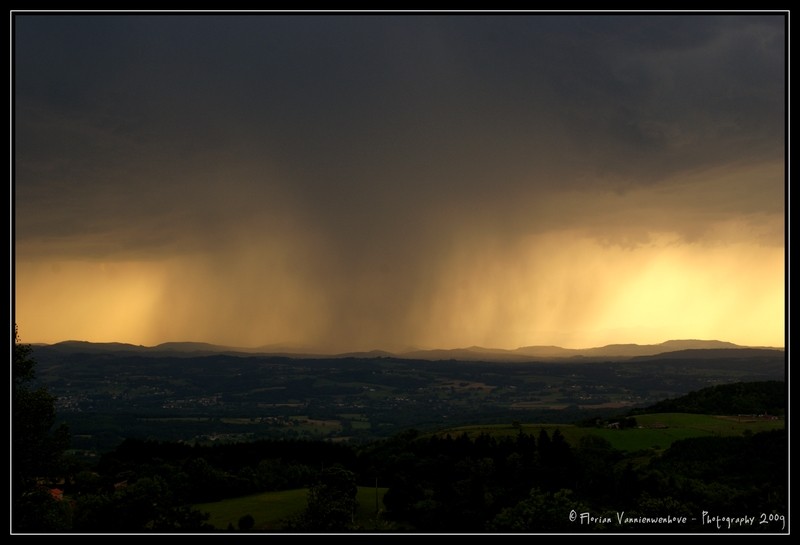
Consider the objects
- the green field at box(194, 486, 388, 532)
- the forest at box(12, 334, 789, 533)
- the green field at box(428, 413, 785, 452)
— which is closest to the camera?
the forest at box(12, 334, 789, 533)

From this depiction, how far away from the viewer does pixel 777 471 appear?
39.7 m

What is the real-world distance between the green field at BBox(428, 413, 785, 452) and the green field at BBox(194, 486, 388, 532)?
73.1ft

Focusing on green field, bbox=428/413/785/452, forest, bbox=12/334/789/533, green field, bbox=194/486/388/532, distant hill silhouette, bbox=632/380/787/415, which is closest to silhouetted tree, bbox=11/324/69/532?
forest, bbox=12/334/789/533

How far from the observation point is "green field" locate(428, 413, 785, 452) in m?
55.2

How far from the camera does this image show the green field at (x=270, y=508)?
1404 inches

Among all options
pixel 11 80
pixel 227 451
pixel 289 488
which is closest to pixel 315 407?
pixel 227 451

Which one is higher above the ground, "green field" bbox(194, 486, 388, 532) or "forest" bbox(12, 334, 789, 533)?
"forest" bbox(12, 334, 789, 533)

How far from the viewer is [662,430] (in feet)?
198

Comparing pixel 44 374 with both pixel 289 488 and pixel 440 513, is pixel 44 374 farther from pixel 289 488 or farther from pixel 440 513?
pixel 440 513

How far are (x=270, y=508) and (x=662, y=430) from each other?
3934 cm

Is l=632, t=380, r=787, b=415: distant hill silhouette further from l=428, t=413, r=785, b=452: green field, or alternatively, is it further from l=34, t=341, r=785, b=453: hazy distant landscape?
l=34, t=341, r=785, b=453: hazy distant landscape

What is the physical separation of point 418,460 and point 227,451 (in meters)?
24.8

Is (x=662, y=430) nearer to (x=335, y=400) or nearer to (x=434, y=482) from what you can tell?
(x=434, y=482)

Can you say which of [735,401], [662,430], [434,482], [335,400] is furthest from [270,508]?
[335,400]
